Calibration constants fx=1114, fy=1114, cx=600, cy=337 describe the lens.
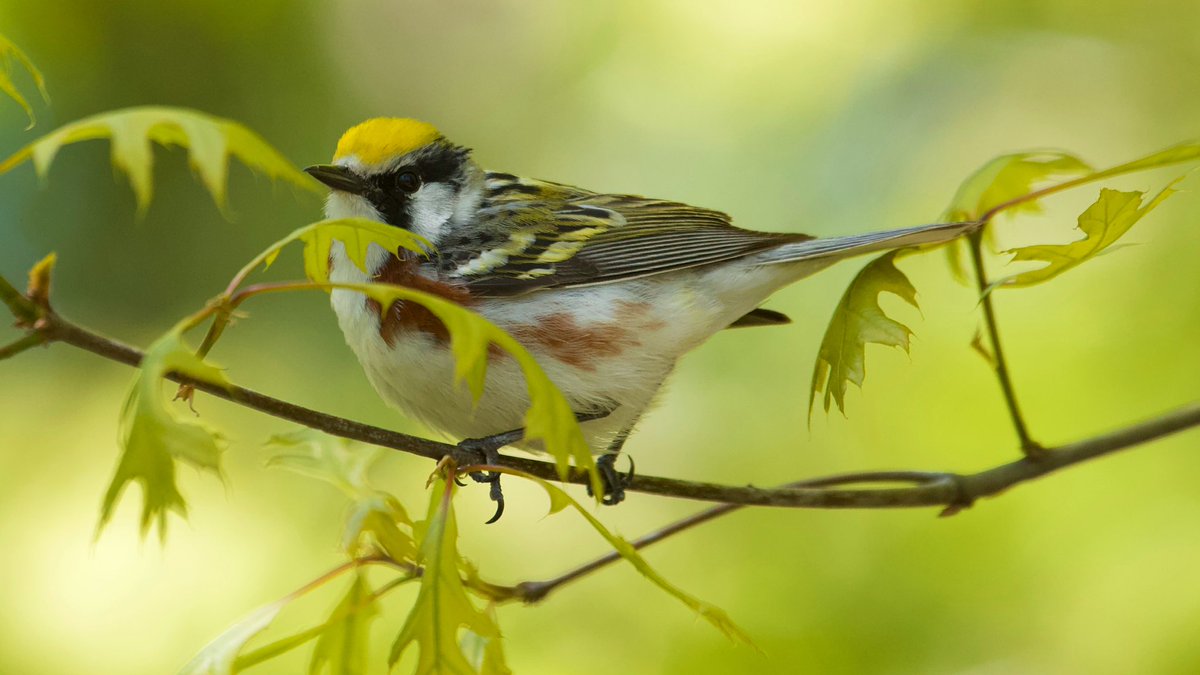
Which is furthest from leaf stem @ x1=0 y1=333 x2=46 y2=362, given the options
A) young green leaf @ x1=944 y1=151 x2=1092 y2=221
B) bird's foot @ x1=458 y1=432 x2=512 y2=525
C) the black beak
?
young green leaf @ x1=944 y1=151 x2=1092 y2=221

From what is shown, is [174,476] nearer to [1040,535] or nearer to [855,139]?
[1040,535]

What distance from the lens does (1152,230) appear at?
138 inches

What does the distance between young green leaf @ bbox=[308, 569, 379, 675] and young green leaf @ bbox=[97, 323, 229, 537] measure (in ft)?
1.69

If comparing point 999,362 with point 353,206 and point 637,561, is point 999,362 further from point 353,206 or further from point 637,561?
point 353,206

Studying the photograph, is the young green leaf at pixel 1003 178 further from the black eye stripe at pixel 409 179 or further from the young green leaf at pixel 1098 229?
the black eye stripe at pixel 409 179

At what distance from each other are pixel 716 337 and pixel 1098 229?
2.66 metres

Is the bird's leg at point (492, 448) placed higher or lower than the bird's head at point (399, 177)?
lower

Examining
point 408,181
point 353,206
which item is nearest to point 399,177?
point 408,181

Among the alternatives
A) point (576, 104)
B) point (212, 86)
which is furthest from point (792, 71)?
point (212, 86)

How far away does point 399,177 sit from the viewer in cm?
281

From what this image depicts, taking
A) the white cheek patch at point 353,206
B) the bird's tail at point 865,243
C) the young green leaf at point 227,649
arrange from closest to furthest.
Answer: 1. the young green leaf at point 227,649
2. the bird's tail at point 865,243
3. the white cheek patch at point 353,206

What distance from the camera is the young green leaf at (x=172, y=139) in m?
1.17

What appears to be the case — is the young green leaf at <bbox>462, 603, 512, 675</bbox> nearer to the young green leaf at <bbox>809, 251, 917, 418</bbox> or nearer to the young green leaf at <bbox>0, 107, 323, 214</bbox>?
the young green leaf at <bbox>809, 251, 917, 418</bbox>

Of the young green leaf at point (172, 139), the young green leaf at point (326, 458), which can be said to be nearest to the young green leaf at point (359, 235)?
the young green leaf at point (172, 139)
